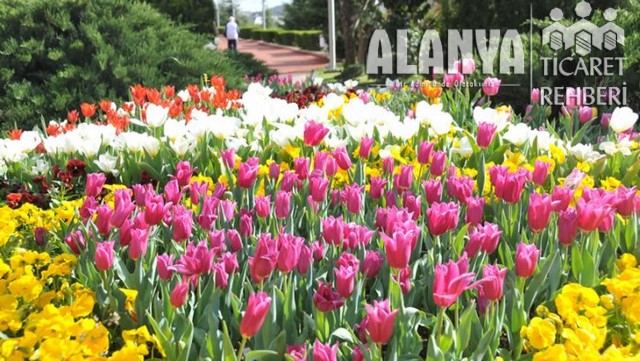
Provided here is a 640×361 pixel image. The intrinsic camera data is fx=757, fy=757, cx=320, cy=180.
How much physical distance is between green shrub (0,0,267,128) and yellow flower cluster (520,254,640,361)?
5.21m

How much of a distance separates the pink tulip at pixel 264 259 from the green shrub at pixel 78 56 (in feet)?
16.0

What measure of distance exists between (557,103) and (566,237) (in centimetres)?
433

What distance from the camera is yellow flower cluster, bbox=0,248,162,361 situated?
4.93ft

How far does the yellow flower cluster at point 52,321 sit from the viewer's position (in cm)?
150

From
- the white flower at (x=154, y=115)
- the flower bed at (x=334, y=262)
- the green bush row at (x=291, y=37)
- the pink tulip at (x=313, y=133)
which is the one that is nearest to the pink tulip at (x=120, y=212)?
the flower bed at (x=334, y=262)

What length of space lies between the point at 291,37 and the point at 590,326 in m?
39.0

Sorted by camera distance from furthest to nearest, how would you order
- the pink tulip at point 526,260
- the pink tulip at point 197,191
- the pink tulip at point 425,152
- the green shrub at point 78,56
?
1. the green shrub at point 78,56
2. the pink tulip at point 425,152
3. the pink tulip at point 197,191
4. the pink tulip at point 526,260

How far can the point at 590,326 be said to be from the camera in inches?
60.7

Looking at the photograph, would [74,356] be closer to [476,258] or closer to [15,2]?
[476,258]

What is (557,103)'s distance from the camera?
603 cm

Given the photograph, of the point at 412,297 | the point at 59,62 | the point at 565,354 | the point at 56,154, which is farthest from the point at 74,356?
the point at 59,62

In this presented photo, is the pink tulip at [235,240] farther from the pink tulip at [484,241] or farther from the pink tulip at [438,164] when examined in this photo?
the pink tulip at [438,164]

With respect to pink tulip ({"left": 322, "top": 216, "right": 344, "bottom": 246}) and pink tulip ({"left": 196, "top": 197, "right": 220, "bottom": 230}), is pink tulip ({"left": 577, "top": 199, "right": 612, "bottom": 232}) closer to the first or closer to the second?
pink tulip ({"left": 322, "top": 216, "right": 344, "bottom": 246})

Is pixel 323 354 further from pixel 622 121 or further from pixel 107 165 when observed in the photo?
pixel 622 121
